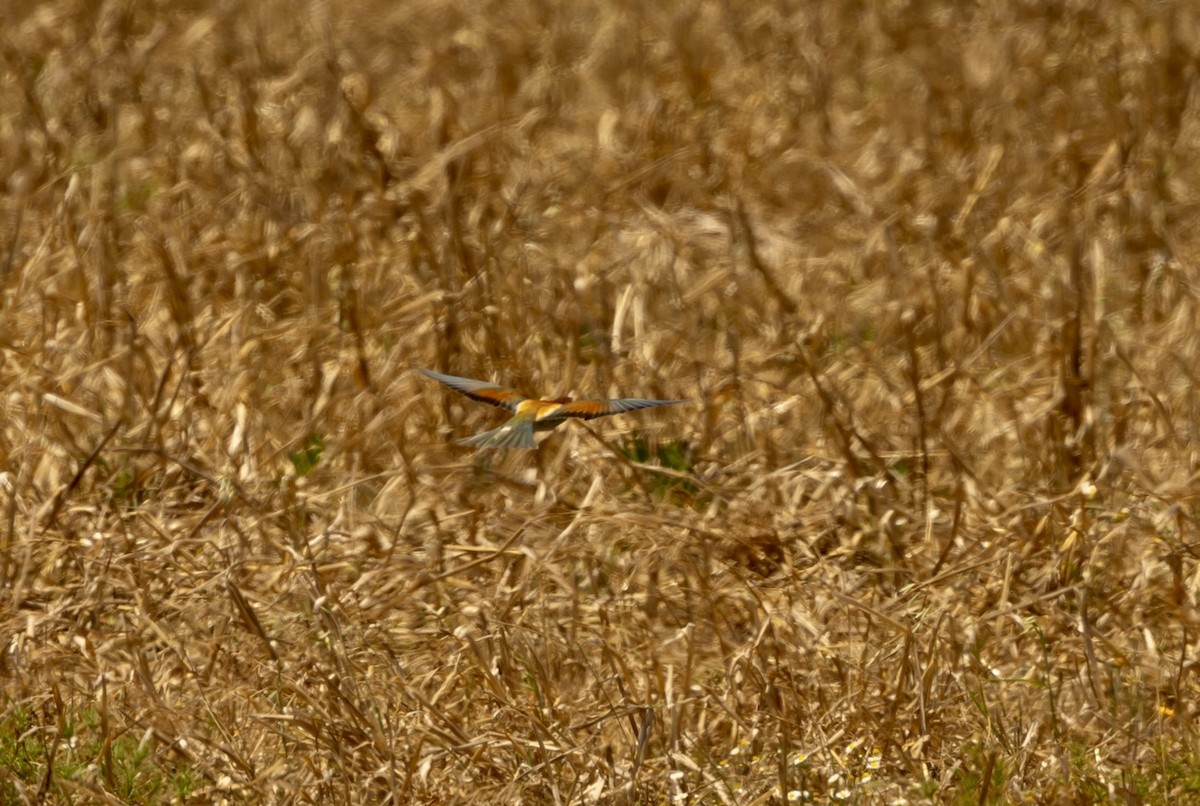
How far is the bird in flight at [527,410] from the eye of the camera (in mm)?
3203

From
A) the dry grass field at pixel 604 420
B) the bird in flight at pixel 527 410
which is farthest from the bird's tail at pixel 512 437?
the dry grass field at pixel 604 420

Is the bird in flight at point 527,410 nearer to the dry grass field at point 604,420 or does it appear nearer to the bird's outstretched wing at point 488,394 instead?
the bird's outstretched wing at point 488,394

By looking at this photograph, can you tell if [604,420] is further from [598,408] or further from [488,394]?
[598,408]

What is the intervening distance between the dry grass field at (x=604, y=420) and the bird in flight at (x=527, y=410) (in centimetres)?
22

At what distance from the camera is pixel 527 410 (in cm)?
340

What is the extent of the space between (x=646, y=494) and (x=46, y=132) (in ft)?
8.74

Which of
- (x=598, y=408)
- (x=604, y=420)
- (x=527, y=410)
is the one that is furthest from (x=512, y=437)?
(x=604, y=420)

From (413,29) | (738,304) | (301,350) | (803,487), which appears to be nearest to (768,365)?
(738,304)

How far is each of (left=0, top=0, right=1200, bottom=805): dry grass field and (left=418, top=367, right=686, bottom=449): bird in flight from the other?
8.7 inches

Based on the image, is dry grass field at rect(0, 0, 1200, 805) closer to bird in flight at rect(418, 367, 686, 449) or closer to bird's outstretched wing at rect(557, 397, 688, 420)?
bird in flight at rect(418, 367, 686, 449)

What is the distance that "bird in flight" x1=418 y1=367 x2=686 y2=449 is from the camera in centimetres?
320

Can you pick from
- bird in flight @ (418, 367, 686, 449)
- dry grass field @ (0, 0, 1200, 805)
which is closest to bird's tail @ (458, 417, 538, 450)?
bird in flight @ (418, 367, 686, 449)

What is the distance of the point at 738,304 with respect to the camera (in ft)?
17.2

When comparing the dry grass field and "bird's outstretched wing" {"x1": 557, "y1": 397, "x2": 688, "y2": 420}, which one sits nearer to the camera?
the dry grass field
